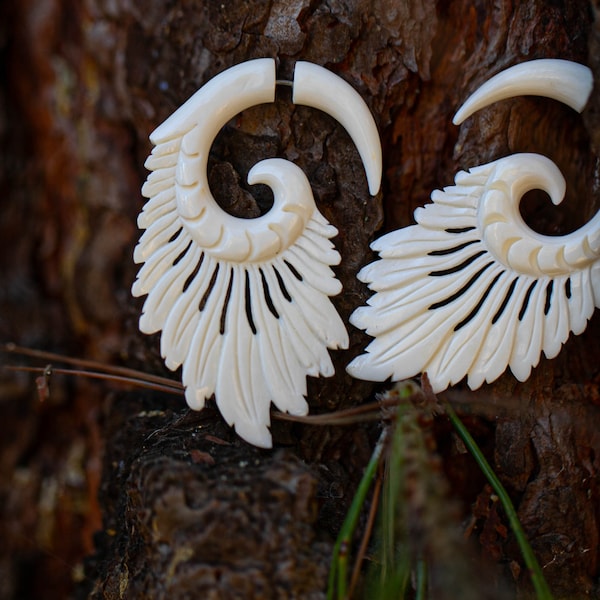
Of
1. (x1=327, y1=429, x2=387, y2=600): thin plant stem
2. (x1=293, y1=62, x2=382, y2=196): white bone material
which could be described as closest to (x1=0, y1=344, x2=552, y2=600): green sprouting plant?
(x1=327, y1=429, x2=387, y2=600): thin plant stem

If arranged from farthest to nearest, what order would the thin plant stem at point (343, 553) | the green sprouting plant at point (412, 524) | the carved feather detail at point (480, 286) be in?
the carved feather detail at point (480, 286), the thin plant stem at point (343, 553), the green sprouting plant at point (412, 524)

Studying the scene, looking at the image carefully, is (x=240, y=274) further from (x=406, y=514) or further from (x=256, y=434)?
(x=406, y=514)

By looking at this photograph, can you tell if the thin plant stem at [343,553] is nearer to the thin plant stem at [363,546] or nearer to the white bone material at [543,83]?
the thin plant stem at [363,546]

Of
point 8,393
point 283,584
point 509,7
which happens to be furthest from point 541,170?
point 8,393

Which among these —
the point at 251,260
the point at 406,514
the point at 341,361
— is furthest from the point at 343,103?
the point at 406,514

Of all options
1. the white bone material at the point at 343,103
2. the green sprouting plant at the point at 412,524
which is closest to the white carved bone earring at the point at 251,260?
the white bone material at the point at 343,103

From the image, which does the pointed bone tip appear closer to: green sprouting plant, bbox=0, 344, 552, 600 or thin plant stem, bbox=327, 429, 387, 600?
green sprouting plant, bbox=0, 344, 552, 600

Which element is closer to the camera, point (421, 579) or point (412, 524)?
point (412, 524)
